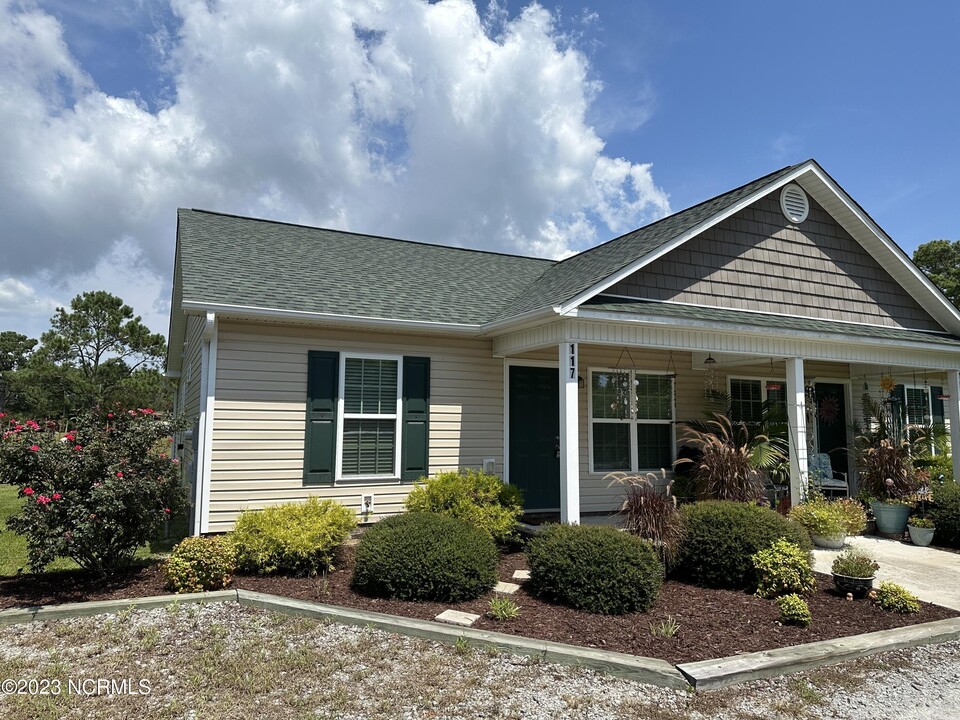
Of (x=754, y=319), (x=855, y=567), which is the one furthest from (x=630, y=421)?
(x=855, y=567)

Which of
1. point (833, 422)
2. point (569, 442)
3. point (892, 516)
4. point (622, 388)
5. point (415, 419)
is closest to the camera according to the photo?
point (569, 442)

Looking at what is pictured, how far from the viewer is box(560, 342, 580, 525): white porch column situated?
279 inches

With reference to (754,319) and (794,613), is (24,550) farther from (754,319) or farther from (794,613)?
(754,319)

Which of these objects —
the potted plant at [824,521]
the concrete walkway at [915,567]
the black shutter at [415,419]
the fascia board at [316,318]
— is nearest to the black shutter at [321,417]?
the fascia board at [316,318]

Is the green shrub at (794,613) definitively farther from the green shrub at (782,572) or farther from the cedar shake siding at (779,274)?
the cedar shake siding at (779,274)

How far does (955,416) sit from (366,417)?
10.0m

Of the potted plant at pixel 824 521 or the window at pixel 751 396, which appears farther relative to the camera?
the window at pixel 751 396

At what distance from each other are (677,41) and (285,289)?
804cm

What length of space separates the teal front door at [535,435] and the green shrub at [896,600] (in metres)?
4.73

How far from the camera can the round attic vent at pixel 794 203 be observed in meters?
9.49

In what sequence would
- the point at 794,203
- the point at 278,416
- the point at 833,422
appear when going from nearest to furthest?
the point at 278,416 → the point at 794,203 → the point at 833,422

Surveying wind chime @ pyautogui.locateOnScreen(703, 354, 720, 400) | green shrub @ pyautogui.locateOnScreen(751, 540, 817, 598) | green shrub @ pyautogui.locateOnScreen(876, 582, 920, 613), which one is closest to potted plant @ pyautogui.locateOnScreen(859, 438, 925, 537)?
wind chime @ pyautogui.locateOnScreen(703, 354, 720, 400)

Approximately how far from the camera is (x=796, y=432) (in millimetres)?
8836

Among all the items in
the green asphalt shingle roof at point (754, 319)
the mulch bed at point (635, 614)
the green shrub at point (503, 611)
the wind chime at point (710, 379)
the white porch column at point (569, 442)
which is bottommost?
the mulch bed at point (635, 614)
